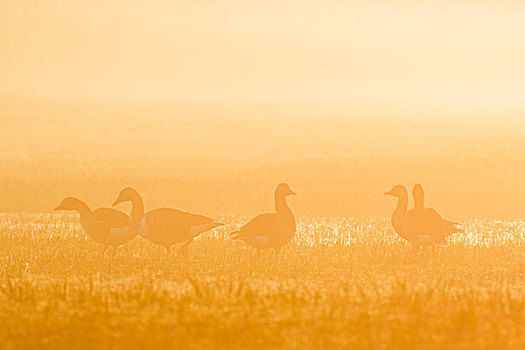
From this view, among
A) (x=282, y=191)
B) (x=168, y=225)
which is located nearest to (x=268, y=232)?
(x=282, y=191)

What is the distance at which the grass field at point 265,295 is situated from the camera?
901 centimetres

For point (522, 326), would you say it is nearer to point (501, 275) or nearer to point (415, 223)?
point (501, 275)

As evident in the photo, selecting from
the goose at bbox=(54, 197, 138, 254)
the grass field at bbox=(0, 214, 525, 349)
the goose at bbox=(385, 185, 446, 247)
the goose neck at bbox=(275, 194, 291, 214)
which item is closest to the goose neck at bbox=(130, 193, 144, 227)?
the goose at bbox=(54, 197, 138, 254)

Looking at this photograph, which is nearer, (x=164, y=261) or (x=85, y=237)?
(x=164, y=261)

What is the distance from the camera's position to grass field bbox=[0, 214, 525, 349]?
9.01 meters

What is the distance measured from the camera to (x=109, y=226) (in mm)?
15531

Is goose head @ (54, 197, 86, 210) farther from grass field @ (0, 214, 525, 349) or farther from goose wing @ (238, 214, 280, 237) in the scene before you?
goose wing @ (238, 214, 280, 237)

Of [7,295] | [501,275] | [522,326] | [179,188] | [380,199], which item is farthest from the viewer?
[179,188]

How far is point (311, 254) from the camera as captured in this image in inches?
625

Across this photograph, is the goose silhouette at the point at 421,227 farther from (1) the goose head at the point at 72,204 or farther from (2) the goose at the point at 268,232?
(1) the goose head at the point at 72,204

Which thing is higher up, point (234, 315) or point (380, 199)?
point (380, 199)

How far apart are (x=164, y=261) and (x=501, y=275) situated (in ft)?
19.4

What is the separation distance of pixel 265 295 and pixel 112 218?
17.7 ft

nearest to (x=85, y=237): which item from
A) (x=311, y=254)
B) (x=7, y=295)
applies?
(x=311, y=254)
